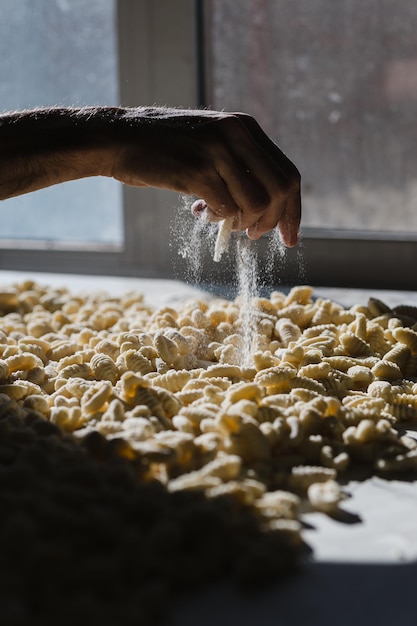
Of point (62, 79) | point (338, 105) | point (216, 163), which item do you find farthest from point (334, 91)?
point (216, 163)

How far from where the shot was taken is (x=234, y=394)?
883 millimetres

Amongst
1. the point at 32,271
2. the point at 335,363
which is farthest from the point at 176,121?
the point at 32,271

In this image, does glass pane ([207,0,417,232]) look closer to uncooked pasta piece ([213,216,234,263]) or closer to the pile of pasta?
the pile of pasta

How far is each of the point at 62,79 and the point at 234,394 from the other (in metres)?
1.65

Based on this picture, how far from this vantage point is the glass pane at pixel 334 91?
1.87 metres

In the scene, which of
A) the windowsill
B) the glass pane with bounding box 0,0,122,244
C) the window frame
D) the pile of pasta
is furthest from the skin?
the glass pane with bounding box 0,0,122,244

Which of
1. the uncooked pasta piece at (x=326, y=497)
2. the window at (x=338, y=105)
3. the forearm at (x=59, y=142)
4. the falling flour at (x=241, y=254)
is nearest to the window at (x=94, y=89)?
the window at (x=338, y=105)

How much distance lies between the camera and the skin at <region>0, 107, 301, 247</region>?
3.29 feet

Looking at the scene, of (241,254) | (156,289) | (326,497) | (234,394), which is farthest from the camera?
(156,289)

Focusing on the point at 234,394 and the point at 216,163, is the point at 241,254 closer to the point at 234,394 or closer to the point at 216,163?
the point at 216,163

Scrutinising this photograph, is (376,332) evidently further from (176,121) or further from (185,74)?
(185,74)

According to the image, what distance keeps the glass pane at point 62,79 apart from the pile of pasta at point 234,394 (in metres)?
0.91

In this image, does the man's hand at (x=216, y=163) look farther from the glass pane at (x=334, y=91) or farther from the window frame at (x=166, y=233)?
the glass pane at (x=334, y=91)

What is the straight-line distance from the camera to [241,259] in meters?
1.17
